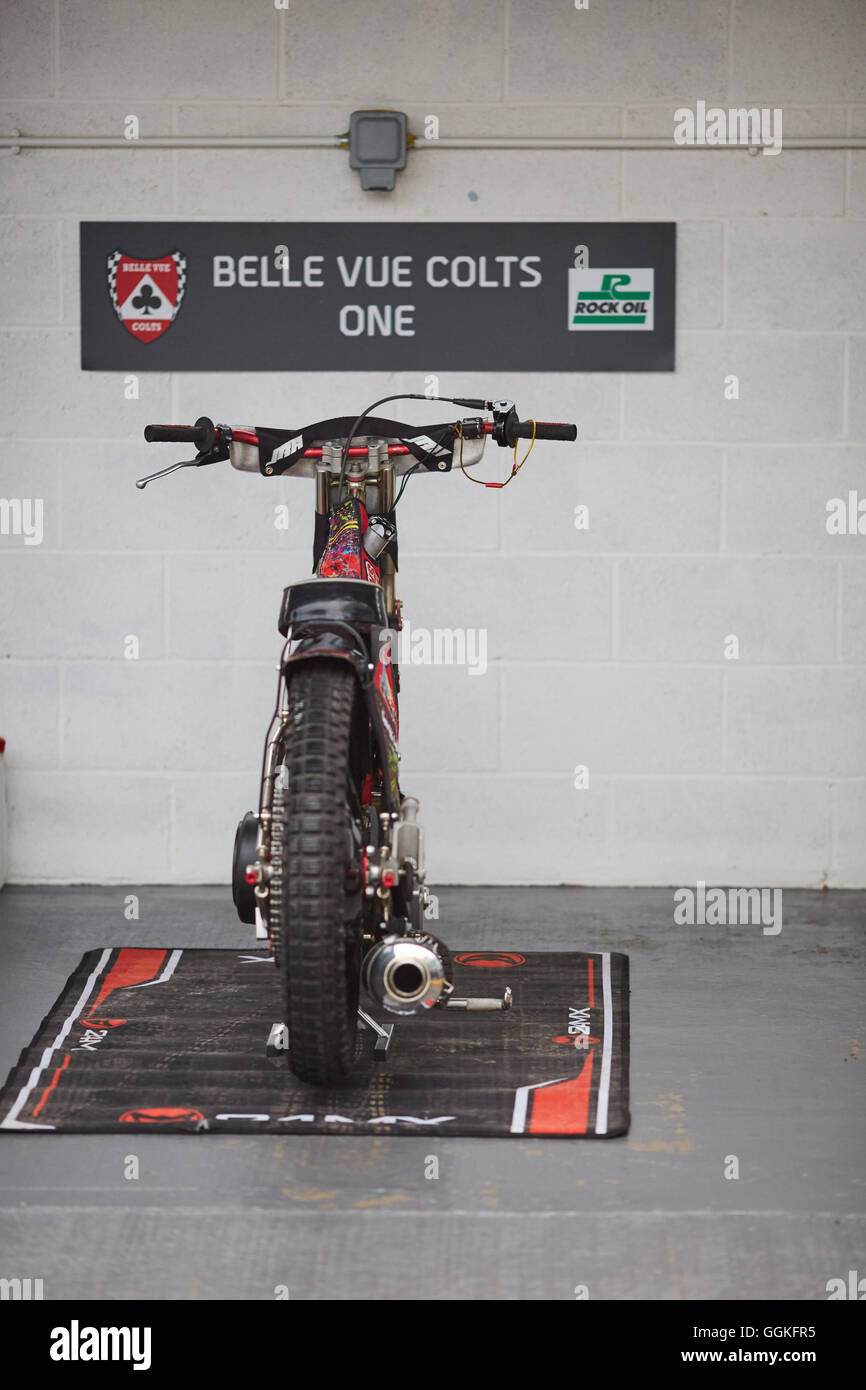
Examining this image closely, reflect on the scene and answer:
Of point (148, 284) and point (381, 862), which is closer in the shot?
point (381, 862)

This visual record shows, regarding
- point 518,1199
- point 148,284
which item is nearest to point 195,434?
point 148,284

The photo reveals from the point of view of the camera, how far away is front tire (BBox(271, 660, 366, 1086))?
9.23 ft

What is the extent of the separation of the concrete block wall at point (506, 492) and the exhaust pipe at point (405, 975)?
1571mm

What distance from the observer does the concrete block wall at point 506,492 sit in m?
4.32

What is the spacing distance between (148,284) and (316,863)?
2.20 m

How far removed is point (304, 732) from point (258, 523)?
171 centimetres

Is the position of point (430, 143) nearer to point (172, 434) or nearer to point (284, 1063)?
point (172, 434)

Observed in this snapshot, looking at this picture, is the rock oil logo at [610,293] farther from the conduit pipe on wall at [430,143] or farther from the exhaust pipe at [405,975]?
the exhaust pipe at [405,975]

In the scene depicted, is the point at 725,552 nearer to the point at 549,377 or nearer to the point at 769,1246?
the point at 549,377

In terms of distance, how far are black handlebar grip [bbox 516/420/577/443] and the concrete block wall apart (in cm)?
109

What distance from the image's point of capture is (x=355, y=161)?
430 centimetres

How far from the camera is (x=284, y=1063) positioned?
3.25m

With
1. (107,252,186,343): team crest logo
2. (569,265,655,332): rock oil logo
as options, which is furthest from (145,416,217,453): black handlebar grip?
(569,265,655,332): rock oil logo

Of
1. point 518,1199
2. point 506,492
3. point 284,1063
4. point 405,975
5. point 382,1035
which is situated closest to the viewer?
point 518,1199
